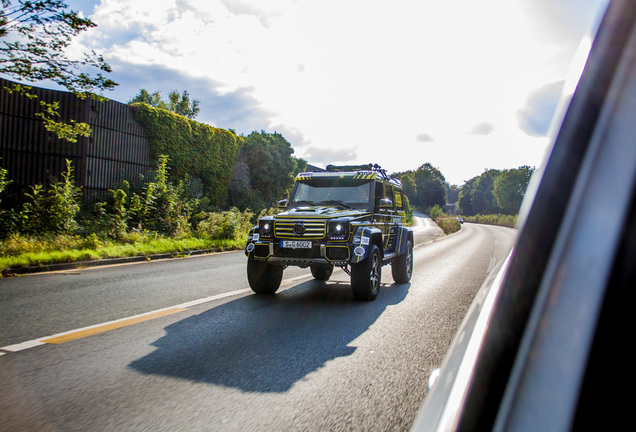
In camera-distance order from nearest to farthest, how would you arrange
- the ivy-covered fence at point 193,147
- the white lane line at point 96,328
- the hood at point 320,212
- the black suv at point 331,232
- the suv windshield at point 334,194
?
1. the white lane line at point 96,328
2. the black suv at point 331,232
3. the hood at point 320,212
4. the suv windshield at point 334,194
5. the ivy-covered fence at point 193,147

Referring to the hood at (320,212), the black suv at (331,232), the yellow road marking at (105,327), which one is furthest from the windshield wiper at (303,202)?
the yellow road marking at (105,327)

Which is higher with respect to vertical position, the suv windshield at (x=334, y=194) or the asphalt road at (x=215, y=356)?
the suv windshield at (x=334, y=194)

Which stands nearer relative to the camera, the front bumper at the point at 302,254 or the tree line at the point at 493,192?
the tree line at the point at 493,192

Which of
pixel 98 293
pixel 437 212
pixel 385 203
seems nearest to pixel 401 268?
pixel 385 203

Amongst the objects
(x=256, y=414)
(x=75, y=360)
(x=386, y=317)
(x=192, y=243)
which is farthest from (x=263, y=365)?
(x=192, y=243)

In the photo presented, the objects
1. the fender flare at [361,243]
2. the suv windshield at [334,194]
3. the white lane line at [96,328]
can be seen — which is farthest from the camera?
the suv windshield at [334,194]

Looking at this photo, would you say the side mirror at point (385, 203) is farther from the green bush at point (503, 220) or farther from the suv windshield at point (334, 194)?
the green bush at point (503, 220)

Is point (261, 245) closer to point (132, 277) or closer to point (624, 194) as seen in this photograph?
point (132, 277)

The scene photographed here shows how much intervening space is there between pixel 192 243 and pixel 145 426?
13.0m

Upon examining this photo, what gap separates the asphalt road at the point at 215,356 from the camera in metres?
2.79

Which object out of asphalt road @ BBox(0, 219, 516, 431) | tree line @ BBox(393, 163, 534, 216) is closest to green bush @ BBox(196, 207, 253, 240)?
asphalt road @ BBox(0, 219, 516, 431)

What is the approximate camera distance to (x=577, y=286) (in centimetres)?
72

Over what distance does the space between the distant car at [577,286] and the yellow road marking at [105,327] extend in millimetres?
4651

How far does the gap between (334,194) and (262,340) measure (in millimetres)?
3915
